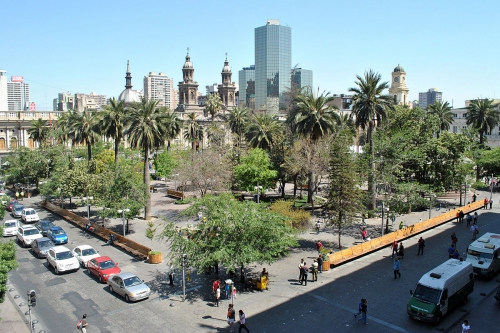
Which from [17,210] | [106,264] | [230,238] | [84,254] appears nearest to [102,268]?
[106,264]

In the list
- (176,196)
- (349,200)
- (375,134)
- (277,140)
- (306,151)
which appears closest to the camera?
(349,200)

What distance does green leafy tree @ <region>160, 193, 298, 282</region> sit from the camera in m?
20.9

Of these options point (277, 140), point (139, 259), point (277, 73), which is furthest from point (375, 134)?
point (277, 73)

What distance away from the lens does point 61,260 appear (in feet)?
84.4

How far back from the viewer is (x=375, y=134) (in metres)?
37.1

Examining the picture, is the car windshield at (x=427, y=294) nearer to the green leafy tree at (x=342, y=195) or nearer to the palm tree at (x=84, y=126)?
the green leafy tree at (x=342, y=195)

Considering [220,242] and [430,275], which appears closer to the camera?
[430,275]

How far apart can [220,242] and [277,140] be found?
28623 millimetres

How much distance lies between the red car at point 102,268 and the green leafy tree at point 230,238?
4724 millimetres

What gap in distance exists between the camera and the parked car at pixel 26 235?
31416mm

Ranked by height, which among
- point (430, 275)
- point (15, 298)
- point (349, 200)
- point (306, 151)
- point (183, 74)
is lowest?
point (15, 298)

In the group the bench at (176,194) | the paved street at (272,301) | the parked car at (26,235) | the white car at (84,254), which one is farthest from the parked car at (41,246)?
the bench at (176,194)

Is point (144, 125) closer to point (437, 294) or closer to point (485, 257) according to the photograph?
point (437, 294)

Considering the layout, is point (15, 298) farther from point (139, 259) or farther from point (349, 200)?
point (349, 200)
